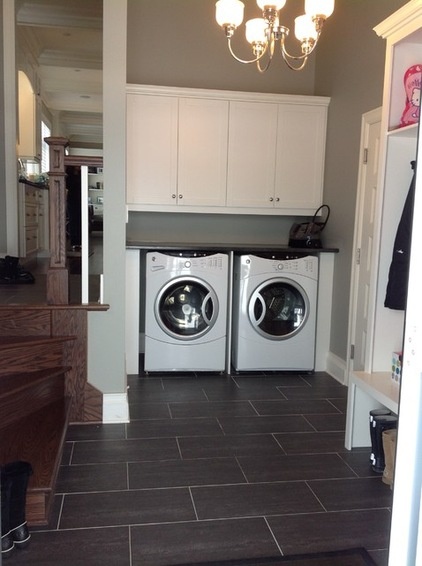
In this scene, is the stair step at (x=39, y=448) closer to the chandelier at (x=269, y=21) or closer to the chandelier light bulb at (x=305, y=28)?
the chandelier at (x=269, y=21)

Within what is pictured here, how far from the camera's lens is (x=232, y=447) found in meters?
2.88

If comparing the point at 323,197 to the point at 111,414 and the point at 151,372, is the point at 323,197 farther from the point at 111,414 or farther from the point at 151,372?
the point at 111,414

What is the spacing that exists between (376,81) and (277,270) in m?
1.52

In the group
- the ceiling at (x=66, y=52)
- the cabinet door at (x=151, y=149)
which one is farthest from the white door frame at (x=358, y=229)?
the ceiling at (x=66, y=52)

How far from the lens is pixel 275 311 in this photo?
431cm

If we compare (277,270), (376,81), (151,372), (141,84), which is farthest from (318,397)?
(141,84)

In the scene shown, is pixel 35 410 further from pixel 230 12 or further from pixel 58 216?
pixel 230 12

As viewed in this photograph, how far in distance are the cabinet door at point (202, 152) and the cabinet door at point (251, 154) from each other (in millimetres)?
69

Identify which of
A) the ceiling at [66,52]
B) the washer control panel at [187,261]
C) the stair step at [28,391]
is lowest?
the stair step at [28,391]

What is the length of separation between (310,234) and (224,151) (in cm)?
100

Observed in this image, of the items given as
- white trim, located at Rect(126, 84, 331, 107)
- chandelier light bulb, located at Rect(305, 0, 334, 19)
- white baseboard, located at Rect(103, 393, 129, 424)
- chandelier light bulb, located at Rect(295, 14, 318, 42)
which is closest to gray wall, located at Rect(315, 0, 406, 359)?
white trim, located at Rect(126, 84, 331, 107)

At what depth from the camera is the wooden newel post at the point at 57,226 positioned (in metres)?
2.91

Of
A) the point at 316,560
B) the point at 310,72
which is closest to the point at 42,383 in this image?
the point at 316,560

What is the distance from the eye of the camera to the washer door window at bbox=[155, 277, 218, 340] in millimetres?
4133
